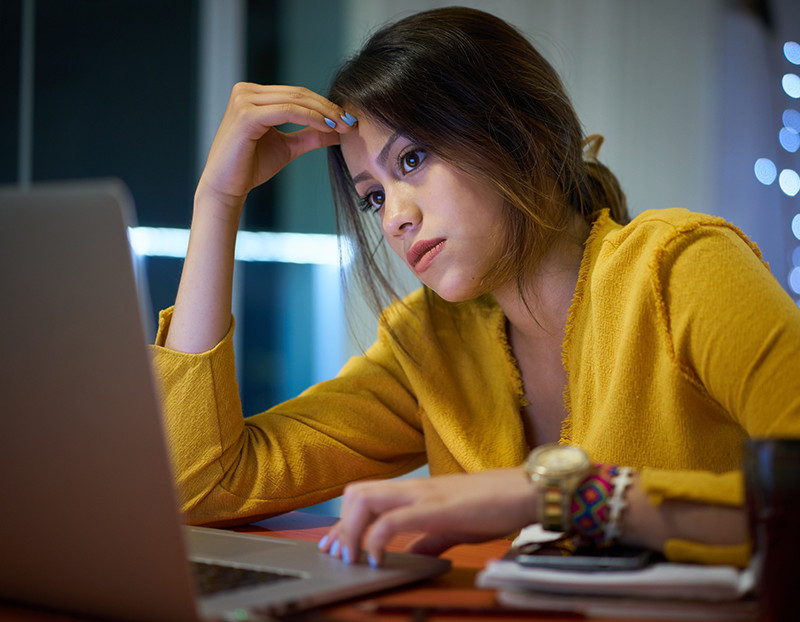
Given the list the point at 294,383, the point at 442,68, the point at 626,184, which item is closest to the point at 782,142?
the point at 626,184

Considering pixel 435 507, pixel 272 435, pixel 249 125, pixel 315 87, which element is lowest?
pixel 272 435

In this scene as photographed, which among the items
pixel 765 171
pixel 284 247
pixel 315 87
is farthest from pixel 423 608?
pixel 765 171

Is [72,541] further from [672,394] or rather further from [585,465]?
[672,394]

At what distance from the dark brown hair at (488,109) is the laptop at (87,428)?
65cm

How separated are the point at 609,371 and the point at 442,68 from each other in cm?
47

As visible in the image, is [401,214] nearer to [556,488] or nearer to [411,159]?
[411,159]

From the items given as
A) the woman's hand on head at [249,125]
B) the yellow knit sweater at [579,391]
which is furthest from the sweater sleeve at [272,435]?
the woman's hand on head at [249,125]

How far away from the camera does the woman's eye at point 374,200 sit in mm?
1201

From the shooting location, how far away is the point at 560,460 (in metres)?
0.64

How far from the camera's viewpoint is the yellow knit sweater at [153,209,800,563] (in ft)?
2.48

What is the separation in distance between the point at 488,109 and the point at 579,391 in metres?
0.40

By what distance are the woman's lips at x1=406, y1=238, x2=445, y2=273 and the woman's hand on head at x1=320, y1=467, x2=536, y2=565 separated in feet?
1.48

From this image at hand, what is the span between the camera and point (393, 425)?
4.11ft

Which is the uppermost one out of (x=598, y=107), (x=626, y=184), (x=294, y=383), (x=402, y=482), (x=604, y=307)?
(x=598, y=107)
